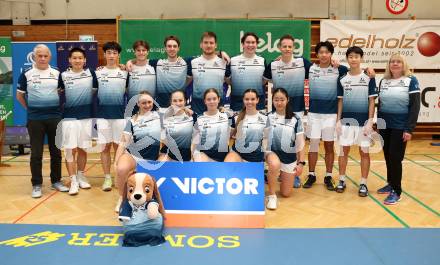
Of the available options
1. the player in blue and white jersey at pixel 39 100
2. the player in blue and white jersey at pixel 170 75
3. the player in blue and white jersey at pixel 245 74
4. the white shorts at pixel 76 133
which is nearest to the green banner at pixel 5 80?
the player in blue and white jersey at pixel 39 100

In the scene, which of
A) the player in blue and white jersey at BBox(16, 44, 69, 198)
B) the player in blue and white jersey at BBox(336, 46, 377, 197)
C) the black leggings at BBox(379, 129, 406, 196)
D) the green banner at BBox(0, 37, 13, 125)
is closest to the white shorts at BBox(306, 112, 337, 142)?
the player in blue and white jersey at BBox(336, 46, 377, 197)

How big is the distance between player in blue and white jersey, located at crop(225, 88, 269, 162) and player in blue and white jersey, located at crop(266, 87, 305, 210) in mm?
161

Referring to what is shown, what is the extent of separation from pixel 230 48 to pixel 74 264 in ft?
21.3

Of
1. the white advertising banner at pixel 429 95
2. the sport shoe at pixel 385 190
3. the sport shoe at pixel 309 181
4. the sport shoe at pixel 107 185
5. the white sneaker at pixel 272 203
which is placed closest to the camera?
the white sneaker at pixel 272 203

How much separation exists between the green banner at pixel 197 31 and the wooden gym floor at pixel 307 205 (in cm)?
339

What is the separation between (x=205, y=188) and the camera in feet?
14.0

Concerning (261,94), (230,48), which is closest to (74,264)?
(261,94)

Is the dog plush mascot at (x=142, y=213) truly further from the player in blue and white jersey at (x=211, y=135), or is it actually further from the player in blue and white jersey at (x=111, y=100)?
the player in blue and white jersey at (x=111, y=100)

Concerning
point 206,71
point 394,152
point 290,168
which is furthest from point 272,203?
point 206,71

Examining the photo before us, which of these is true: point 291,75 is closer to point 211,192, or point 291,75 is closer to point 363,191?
point 363,191

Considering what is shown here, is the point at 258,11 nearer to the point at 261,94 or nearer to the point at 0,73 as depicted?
the point at 261,94

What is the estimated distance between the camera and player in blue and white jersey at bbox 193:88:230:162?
4.77 metres

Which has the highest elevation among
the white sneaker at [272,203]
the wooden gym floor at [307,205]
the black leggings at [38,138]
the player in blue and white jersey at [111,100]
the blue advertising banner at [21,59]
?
the blue advertising banner at [21,59]

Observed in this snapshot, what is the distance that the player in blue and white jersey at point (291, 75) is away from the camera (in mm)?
5383
